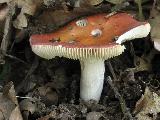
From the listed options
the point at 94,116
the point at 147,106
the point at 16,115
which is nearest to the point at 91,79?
the point at 94,116

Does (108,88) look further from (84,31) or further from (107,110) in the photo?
(84,31)

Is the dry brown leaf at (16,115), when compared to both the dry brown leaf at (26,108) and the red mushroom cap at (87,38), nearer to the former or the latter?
the dry brown leaf at (26,108)

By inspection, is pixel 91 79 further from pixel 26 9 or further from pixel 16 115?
pixel 26 9

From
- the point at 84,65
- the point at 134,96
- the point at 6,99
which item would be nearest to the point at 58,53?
the point at 84,65

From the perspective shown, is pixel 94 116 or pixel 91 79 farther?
pixel 91 79

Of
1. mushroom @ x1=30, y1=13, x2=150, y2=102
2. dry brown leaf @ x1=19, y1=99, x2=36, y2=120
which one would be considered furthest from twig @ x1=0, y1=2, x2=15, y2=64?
dry brown leaf @ x1=19, y1=99, x2=36, y2=120

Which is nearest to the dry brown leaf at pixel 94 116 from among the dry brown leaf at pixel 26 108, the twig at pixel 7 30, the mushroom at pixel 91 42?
the mushroom at pixel 91 42
